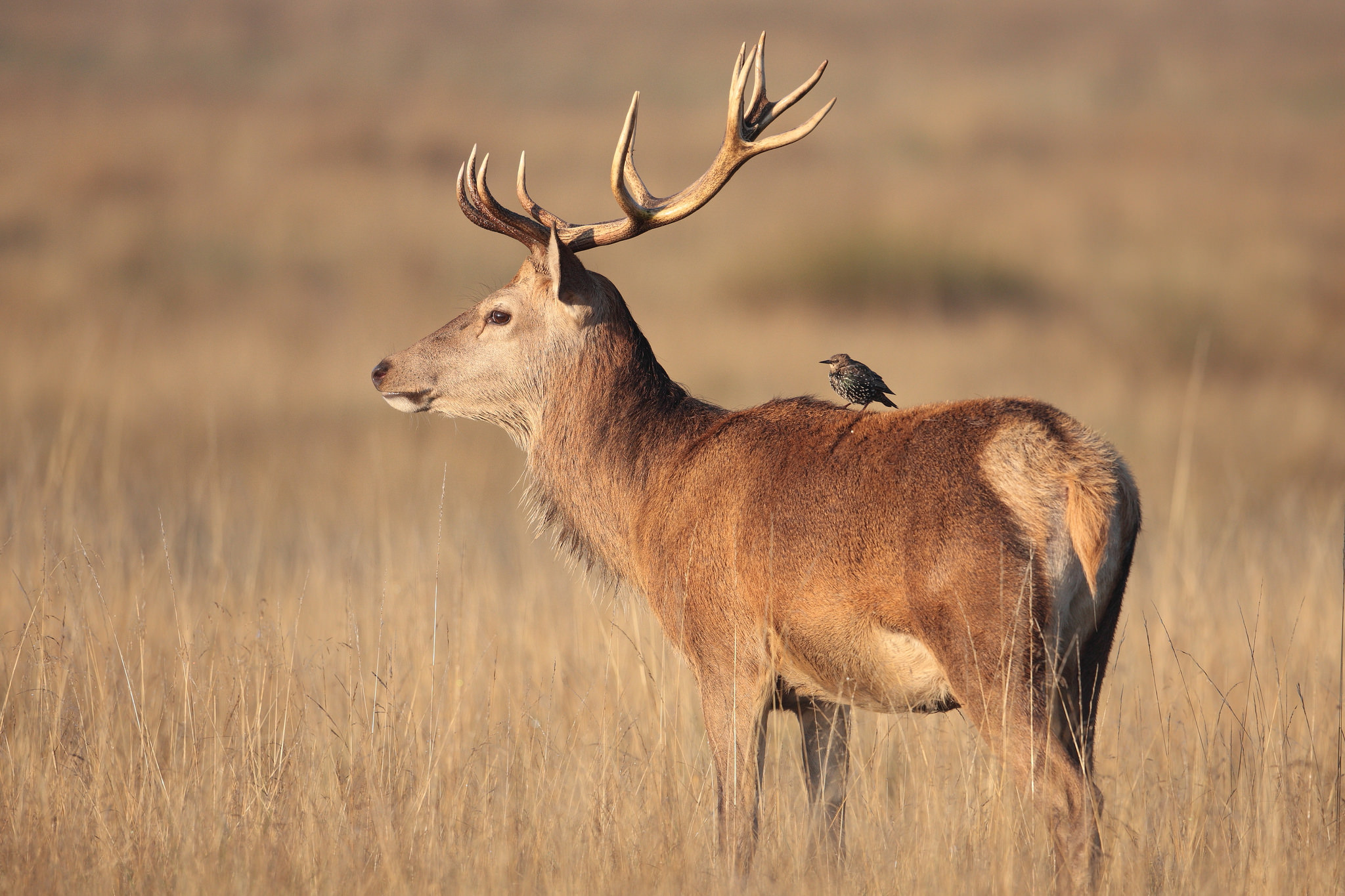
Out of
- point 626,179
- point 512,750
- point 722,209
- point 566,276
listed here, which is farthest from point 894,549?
point 722,209

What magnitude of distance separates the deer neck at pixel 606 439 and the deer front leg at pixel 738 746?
0.85 m

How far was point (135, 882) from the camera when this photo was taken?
3.97 m

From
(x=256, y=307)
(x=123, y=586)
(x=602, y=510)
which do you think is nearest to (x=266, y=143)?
(x=256, y=307)

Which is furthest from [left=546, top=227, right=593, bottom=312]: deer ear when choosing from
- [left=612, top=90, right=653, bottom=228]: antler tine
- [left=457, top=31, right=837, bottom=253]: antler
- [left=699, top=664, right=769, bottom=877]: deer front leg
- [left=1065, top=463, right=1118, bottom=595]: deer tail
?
[left=1065, top=463, right=1118, bottom=595]: deer tail

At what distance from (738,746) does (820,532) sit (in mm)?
825

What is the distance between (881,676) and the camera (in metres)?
4.23

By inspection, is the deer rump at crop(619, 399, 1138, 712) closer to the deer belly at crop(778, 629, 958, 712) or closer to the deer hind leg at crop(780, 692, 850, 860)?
the deer belly at crop(778, 629, 958, 712)

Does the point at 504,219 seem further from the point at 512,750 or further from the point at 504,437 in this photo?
the point at 504,437

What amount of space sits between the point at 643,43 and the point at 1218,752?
33031 mm

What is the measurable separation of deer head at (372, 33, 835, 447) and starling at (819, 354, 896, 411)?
966 millimetres

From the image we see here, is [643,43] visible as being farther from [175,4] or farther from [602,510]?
[602,510]

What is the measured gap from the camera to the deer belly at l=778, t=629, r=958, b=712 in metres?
4.09

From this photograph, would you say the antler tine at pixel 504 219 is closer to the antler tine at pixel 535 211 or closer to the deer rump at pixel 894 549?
the antler tine at pixel 535 211

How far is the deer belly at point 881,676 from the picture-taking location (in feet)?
13.4
